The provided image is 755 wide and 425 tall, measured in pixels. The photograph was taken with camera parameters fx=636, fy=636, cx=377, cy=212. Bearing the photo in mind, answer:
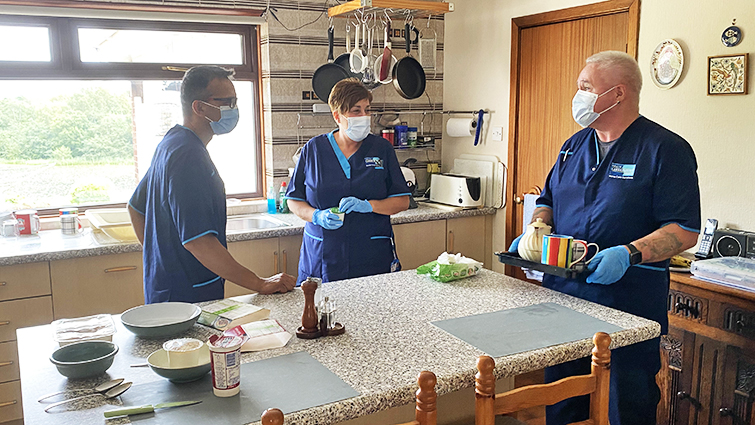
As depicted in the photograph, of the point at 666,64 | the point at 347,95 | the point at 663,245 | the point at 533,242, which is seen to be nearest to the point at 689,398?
the point at 663,245

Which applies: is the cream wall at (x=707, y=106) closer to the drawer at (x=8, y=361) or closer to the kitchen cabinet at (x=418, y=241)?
the kitchen cabinet at (x=418, y=241)

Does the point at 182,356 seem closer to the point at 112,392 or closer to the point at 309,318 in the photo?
the point at 112,392

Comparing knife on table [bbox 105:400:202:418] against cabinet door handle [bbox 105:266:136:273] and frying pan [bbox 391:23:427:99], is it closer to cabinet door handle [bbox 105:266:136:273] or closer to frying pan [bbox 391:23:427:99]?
cabinet door handle [bbox 105:266:136:273]

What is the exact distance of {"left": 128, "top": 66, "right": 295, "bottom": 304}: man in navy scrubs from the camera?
6.14ft

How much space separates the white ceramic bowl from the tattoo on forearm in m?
1.34

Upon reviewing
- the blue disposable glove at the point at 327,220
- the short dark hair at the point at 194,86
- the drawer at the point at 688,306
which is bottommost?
the drawer at the point at 688,306

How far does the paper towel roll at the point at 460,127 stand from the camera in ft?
13.9

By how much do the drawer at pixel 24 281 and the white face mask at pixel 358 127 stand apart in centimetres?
151

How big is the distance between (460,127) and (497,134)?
0.93ft

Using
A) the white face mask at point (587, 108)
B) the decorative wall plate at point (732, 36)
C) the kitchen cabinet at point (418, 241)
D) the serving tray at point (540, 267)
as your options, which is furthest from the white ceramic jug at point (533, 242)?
the kitchen cabinet at point (418, 241)

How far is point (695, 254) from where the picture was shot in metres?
2.86

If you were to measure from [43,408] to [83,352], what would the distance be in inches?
9.0

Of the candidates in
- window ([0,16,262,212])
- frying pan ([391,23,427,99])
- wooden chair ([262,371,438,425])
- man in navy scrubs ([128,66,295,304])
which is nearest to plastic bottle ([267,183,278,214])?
window ([0,16,262,212])

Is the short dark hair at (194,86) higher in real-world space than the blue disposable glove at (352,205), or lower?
higher
